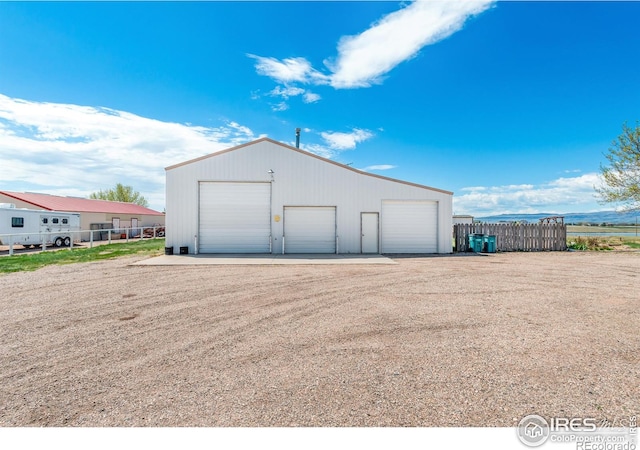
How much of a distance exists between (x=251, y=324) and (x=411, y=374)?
8.52 feet

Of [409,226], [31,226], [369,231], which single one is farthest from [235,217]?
[31,226]

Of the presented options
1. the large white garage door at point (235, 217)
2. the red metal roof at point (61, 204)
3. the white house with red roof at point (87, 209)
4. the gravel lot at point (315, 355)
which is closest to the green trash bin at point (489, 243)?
the gravel lot at point (315, 355)

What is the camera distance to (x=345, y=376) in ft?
10.4

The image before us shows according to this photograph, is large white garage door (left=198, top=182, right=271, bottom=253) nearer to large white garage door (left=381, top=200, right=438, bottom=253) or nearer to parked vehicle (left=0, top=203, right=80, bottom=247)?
large white garage door (left=381, top=200, right=438, bottom=253)

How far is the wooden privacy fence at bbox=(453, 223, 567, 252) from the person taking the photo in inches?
652

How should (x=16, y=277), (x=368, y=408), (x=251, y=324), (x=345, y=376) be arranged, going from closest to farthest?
(x=368, y=408) < (x=345, y=376) < (x=251, y=324) < (x=16, y=277)

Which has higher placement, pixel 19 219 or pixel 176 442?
pixel 19 219

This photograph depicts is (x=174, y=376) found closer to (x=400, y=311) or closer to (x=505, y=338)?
(x=400, y=311)

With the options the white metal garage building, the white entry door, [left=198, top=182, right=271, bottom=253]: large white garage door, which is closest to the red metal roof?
the white metal garage building

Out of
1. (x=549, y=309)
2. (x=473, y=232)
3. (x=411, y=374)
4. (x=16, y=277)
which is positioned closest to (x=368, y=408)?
(x=411, y=374)

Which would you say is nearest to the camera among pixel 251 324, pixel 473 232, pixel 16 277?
pixel 251 324

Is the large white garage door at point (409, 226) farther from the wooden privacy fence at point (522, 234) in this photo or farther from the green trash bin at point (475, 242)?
the green trash bin at point (475, 242)

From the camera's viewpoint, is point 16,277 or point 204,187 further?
point 204,187

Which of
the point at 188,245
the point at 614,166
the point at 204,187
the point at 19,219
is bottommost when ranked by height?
the point at 188,245
